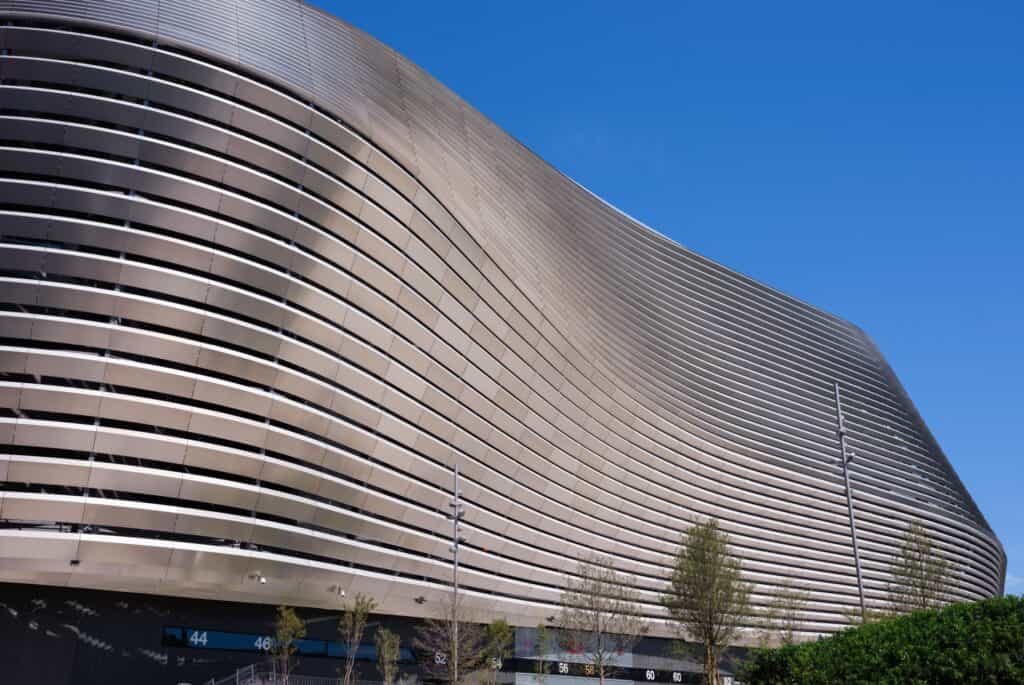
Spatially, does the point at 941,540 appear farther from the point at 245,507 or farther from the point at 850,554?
the point at 245,507

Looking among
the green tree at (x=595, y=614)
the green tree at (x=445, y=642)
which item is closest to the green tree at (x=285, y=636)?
the green tree at (x=445, y=642)

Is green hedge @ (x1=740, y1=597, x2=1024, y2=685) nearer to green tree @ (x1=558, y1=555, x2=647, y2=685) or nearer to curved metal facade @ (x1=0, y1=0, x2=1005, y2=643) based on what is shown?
curved metal facade @ (x1=0, y1=0, x2=1005, y2=643)

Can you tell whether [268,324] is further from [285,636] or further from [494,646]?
[494,646]

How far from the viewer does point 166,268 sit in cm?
4191

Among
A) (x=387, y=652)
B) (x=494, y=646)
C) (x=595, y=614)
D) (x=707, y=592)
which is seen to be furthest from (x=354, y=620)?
(x=707, y=592)

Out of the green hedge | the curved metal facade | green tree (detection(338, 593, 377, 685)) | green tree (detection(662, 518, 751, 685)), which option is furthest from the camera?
green tree (detection(338, 593, 377, 685))

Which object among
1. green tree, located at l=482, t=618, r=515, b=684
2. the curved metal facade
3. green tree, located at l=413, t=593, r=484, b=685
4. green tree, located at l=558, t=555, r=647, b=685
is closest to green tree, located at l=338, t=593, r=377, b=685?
the curved metal facade

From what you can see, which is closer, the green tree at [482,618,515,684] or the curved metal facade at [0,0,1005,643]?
the curved metal facade at [0,0,1005,643]

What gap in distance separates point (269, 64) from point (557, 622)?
4326cm

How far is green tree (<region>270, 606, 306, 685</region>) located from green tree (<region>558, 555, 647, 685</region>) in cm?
1776

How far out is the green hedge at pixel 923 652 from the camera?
558 inches

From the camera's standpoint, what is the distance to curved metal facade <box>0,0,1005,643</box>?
130 feet

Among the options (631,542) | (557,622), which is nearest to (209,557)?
(557,622)

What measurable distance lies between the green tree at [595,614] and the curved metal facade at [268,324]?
3.11 m
